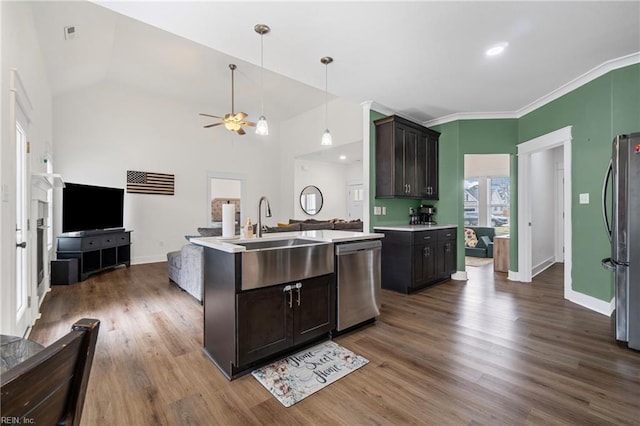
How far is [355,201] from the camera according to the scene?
9.06 metres

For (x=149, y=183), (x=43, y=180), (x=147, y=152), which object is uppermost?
(x=147, y=152)

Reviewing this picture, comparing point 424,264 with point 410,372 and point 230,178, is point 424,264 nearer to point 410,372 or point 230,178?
point 410,372

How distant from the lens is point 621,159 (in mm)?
2342

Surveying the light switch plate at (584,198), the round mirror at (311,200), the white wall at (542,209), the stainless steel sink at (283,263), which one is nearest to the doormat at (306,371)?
the stainless steel sink at (283,263)

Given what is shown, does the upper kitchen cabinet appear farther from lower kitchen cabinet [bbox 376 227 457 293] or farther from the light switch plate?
the light switch plate

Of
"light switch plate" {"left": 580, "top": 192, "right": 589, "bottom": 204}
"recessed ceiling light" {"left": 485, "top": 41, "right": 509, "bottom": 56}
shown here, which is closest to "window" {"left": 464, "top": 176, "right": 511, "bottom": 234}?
"light switch plate" {"left": 580, "top": 192, "right": 589, "bottom": 204}

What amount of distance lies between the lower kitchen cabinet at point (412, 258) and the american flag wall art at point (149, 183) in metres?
4.90

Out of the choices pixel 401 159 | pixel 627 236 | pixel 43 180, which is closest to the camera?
pixel 627 236

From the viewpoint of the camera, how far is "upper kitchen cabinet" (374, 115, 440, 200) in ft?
13.5

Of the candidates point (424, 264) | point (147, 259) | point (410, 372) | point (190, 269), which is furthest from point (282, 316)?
point (147, 259)

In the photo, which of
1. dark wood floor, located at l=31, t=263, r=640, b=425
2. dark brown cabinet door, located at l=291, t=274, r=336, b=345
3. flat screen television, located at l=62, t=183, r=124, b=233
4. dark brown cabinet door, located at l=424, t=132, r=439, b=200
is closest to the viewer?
dark wood floor, located at l=31, t=263, r=640, b=425

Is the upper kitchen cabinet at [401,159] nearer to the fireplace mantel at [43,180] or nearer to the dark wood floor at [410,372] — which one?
the dark wood floor at [410,372]

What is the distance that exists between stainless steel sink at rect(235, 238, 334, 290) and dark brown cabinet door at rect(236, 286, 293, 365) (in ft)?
0.28

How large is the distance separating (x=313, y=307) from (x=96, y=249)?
14.7 ft
